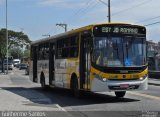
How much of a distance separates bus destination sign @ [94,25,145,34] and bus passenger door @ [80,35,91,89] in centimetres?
64

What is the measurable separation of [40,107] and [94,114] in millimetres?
2798

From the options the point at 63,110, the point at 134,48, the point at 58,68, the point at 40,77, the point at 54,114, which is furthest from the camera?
the point at 40,77

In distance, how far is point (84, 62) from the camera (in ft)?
67.7

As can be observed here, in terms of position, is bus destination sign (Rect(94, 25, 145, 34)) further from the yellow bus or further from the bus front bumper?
the bus front bumper

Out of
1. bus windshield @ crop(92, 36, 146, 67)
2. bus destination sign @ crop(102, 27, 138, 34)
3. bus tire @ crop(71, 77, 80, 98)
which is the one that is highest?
bus destination sign @ crop(102, 27, 138, 34)

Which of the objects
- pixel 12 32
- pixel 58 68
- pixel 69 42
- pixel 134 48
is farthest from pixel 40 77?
pixel 12 32

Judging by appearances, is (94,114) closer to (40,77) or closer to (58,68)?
(58,68)

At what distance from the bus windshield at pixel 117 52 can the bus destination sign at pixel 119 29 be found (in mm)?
251

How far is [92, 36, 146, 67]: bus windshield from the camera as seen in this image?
63.3 ft

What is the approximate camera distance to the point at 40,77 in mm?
Result: 29953

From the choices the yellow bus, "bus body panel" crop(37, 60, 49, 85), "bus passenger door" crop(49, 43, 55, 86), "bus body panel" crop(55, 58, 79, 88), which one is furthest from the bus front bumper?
"bus body panel" crop(37, 60, 49, 85)

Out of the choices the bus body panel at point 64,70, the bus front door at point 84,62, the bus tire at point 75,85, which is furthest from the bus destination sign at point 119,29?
the bus tire at point 75,85

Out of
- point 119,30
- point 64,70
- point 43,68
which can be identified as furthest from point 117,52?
point 43,68

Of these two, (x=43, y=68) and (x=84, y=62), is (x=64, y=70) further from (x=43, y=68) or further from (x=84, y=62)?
(x=43, y=68)
